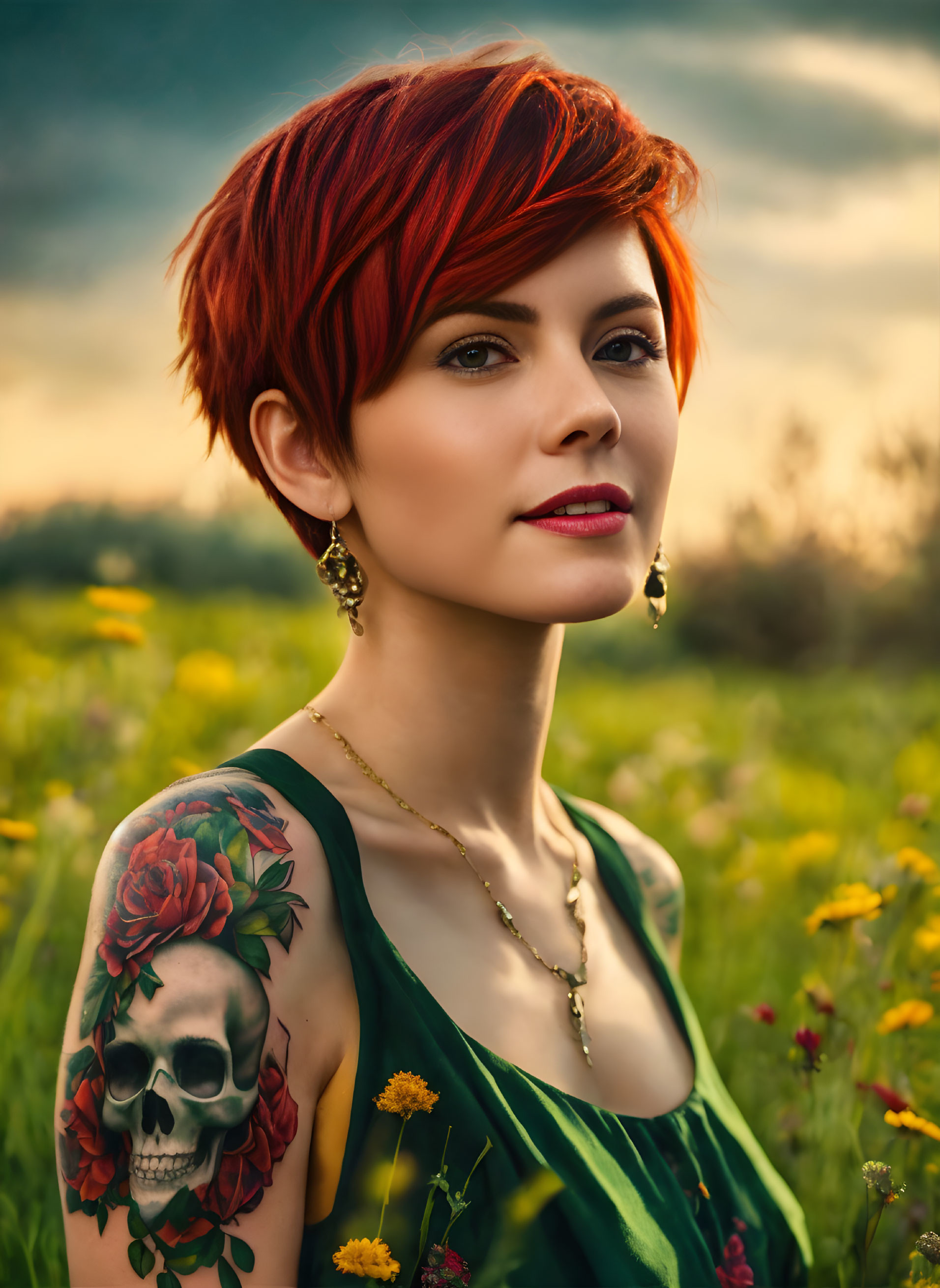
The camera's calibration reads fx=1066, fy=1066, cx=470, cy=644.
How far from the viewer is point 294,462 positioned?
1.58 metres

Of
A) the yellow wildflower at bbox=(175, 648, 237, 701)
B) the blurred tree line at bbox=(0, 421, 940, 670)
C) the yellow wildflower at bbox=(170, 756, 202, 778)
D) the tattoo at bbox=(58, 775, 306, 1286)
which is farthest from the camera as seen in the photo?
the blurred tree line at bbox=(0, 421, 940, 670)

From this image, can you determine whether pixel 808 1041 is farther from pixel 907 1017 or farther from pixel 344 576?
pixel 344 576

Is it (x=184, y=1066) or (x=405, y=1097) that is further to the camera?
(x=405, y=1097)

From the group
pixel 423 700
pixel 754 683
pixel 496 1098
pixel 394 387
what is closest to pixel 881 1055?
pixel 496 1098

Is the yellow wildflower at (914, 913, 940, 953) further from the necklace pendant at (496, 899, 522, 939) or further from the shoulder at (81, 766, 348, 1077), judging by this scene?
the shoulder at (81, 766, 348, 1077)

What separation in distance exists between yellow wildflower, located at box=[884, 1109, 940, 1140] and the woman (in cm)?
29

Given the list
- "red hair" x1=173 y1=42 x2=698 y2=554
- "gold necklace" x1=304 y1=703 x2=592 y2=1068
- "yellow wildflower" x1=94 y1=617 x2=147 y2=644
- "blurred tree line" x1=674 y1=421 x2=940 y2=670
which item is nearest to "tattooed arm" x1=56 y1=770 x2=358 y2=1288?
"gold necklace" x1=304 y1=703 x2=592 y2=1068

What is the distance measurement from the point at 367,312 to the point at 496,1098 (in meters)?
1.03

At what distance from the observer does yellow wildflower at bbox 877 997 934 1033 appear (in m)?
1.86

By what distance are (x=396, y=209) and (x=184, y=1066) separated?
1.08 metres

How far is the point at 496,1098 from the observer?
1.35 m

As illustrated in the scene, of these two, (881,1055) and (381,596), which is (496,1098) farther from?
(881,1055)

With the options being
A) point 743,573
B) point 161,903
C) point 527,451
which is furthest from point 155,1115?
point 743,573

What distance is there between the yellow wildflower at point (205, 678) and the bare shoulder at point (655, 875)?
123cm
